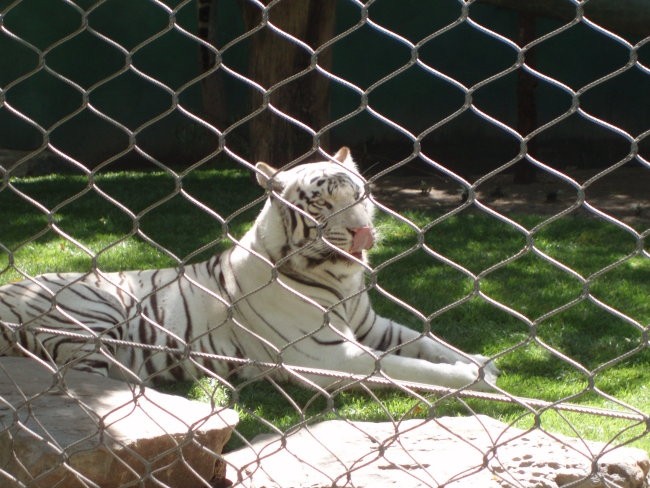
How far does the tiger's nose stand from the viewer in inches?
136

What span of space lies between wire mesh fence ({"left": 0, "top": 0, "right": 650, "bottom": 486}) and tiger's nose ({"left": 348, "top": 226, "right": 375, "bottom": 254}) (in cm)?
1

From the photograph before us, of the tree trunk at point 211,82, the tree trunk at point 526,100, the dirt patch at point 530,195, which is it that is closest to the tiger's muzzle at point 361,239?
the dirt patch at point 530,195

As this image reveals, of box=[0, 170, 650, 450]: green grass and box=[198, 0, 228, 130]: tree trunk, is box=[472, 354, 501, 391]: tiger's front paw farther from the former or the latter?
box=[198, 0, 228, 130]: tree trunk

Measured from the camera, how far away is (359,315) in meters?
4.31

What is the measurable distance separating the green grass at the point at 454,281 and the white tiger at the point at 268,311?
0.16 meters

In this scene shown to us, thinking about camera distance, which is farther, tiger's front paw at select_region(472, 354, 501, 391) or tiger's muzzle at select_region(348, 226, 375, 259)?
tiger's front paw at select_region(472, 354, 501, 391)

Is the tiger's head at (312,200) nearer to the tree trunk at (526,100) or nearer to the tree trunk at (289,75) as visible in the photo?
the tree trunk at (289,75)

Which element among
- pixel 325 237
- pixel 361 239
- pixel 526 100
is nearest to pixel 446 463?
pixel 361 239

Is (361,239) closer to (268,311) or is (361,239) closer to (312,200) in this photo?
(312,200)

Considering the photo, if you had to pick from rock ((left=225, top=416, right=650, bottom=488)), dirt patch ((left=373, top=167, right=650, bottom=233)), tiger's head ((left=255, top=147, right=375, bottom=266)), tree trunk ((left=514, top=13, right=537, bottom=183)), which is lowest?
rock ((left=225, top=416, right=650, bottom=488))

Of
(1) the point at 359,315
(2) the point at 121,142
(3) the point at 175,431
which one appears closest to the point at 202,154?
(2) the point at 121,142

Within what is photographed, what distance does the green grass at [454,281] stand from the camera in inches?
144

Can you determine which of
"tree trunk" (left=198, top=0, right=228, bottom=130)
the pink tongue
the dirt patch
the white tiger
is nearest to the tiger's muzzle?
the pink tongue

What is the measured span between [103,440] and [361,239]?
1249mm
